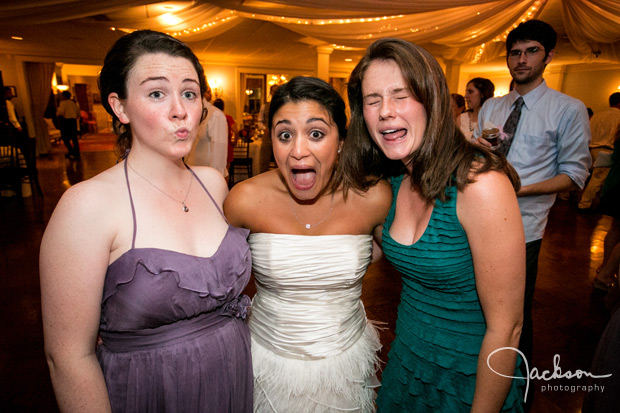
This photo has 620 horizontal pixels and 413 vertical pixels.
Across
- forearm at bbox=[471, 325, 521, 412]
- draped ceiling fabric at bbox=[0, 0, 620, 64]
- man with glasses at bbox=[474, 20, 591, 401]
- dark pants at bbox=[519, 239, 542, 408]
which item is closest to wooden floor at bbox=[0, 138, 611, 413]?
dark pants at bbox=[519, 239, 542, 408]

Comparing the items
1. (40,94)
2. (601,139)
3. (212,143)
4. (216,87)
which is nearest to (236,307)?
(212,143)

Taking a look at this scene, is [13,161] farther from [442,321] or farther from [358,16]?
[442,321]

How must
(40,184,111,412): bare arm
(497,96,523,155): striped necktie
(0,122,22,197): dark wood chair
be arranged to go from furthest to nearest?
(0,122,22,197): dark wood chair → (497,96,523,155): striped necktie → (40,184,111,412): bare arm

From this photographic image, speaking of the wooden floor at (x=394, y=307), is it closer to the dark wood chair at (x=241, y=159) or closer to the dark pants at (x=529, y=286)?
the dark pants at (x=529, y=286)

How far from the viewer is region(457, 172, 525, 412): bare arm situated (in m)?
1.06

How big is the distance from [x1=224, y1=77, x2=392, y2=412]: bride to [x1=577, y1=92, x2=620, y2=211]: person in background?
24.4 feet

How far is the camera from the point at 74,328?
995mm

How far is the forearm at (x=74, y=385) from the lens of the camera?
100cm

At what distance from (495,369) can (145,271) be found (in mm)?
1073

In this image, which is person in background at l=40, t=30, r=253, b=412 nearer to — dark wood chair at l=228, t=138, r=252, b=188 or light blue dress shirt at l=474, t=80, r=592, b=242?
light blue dress shirt at l=474, t=80, r=592, b=242

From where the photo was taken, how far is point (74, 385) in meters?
1.01

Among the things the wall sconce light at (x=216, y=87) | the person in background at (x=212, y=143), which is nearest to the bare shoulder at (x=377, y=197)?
the person in background at (x=212, y=143)

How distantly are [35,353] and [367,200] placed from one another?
2771 millimetres

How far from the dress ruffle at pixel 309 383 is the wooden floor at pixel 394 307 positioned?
0.85m
